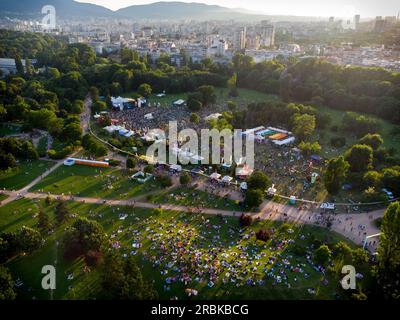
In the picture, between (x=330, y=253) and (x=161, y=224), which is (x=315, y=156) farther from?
(x=161, y=224)

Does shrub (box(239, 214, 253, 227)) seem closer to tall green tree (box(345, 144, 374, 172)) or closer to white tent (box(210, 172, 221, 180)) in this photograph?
white tent (box(210, 172, 221, 180))

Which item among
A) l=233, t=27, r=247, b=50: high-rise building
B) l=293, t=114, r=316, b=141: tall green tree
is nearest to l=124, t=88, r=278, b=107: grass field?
l=293, t=114, r=316, b=141: tall green tree

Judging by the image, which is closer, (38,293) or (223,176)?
(38,293)

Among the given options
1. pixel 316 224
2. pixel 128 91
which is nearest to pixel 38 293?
pixel 316 224

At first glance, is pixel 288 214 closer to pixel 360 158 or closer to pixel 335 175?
pixel 335 175

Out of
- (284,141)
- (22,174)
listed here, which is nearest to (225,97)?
(284,141)

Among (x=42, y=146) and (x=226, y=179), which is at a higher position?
(x=226, y=179)
